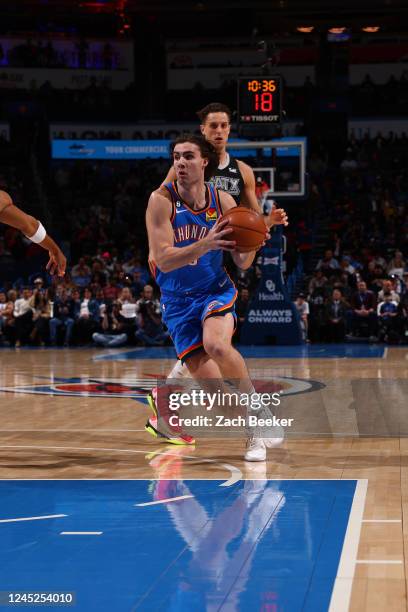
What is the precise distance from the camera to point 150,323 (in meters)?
19.5

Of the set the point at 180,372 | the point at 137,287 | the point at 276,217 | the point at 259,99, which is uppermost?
the point at 259,99

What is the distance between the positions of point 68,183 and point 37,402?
2015 cm

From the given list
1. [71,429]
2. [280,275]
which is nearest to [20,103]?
[280,275]

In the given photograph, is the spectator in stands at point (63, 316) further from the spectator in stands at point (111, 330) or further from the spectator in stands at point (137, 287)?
the spectator in stands at point (137, 287)

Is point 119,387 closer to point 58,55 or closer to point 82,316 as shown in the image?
point 82,316

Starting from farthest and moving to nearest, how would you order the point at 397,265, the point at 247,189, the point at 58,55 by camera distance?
the point at 58,55 < the point at 397,265 < the point at 247,189

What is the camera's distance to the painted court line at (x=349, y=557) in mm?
3569

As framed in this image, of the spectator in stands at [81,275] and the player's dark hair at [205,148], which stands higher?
the player's dark hair at [205,148]

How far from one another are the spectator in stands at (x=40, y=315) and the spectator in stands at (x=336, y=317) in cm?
585

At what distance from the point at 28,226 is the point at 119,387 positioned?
5290mm

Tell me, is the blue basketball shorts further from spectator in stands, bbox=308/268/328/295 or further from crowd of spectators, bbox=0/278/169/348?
spectator in stands, bbox=308/268/328/295

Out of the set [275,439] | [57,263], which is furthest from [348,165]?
[57,263]

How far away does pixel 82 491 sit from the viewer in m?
5.70

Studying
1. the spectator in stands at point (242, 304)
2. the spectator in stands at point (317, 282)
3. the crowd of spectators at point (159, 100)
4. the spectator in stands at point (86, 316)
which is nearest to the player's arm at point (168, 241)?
the spectator in stands at point (242, 304)
